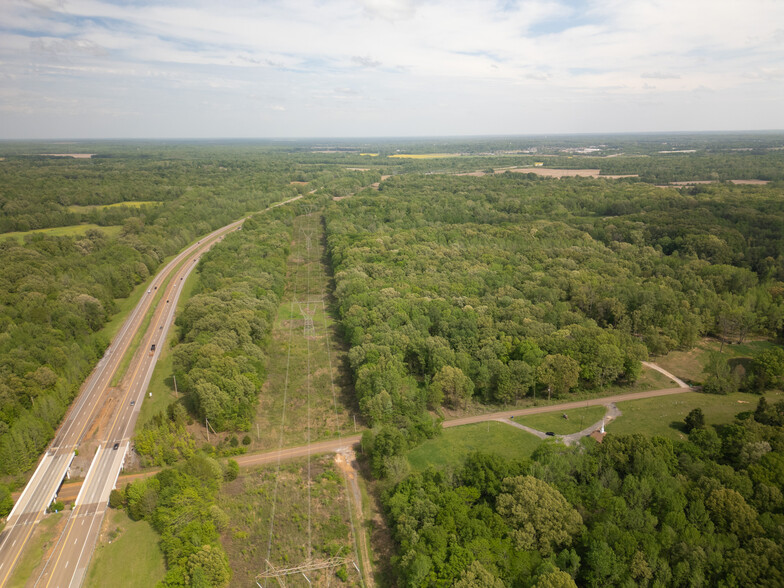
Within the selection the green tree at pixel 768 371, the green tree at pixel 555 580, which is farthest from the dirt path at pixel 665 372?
the green tree at pixel 555 580

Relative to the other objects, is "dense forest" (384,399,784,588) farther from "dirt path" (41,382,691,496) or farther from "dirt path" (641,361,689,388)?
"dirt path" (641,361,689,388)

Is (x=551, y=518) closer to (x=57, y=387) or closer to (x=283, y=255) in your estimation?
(x=57, y=387)

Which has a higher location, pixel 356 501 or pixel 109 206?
pixel 109 206

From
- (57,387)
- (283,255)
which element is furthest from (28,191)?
(57,387)

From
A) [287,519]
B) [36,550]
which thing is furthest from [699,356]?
[36,550]

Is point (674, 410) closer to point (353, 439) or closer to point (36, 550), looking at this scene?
point (353, 439)

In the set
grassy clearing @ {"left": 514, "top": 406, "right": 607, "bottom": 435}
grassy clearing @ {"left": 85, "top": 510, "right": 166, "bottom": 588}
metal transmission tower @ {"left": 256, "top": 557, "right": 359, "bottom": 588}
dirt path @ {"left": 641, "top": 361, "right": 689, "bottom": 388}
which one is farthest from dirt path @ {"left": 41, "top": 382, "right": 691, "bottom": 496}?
metal transmission tower @ {"left": 256, "top": 557, "right": 359, "bottom": 588}

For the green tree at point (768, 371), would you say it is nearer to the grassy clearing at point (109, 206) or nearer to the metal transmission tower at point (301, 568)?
the metal transmission tower at point (301, 568)
